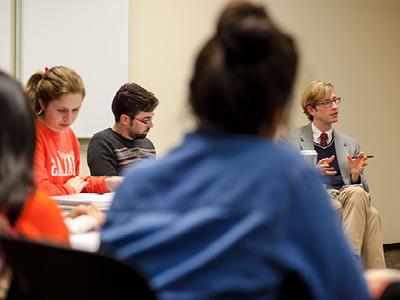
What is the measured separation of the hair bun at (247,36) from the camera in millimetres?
1058

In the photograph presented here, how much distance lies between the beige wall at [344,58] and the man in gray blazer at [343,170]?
0.61m

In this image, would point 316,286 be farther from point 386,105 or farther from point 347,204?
point 386,105

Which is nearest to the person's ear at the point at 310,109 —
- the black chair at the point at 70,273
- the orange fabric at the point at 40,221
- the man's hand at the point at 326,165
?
the man's hand at the point at 326,165

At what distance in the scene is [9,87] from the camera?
1.19 metres

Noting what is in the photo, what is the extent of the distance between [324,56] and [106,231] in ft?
14.4

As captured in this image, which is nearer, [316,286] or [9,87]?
[316,286]

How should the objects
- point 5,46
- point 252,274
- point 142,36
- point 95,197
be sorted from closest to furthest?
1. point 252,274
2. point 95,197
3. point 5,46
4. point 142,36

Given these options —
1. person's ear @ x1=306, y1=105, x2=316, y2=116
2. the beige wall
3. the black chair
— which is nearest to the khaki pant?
person's ear @ x1=306, y1=105, x2=316, y2=116

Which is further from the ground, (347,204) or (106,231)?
(106,231)

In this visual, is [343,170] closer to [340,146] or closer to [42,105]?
[340,146]

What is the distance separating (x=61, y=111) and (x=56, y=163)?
24cm

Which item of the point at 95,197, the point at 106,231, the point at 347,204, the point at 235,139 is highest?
the point at 235,139

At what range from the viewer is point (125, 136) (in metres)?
3.46

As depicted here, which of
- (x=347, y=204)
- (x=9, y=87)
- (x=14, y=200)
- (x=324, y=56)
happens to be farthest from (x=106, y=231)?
(x=324, y=56)
